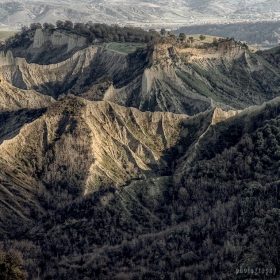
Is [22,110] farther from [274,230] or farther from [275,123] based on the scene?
[274,230]

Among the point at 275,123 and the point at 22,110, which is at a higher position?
the point at 275,123

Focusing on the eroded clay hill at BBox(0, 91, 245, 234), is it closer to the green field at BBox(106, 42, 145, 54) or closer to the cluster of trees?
the green field at BBox(106, 42, 145, 54)

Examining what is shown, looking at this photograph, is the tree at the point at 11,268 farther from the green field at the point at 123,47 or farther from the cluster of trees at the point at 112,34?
the cluster of trees at the point at 112,34

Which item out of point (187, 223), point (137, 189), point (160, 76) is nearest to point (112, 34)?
point (160, 76)

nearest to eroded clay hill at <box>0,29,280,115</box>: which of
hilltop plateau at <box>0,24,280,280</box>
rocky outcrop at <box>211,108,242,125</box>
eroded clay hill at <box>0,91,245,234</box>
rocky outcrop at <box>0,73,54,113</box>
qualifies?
hilltop plateau at <box>0,24,280,280</box>

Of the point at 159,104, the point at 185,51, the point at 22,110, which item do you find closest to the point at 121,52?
the point at 185,51

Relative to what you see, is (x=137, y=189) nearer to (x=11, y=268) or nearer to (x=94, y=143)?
(x=94, y=143)

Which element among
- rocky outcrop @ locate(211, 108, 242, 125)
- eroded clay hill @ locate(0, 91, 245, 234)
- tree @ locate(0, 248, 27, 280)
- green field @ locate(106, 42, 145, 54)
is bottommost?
green field @ locate(106, 42, 145, 54)
